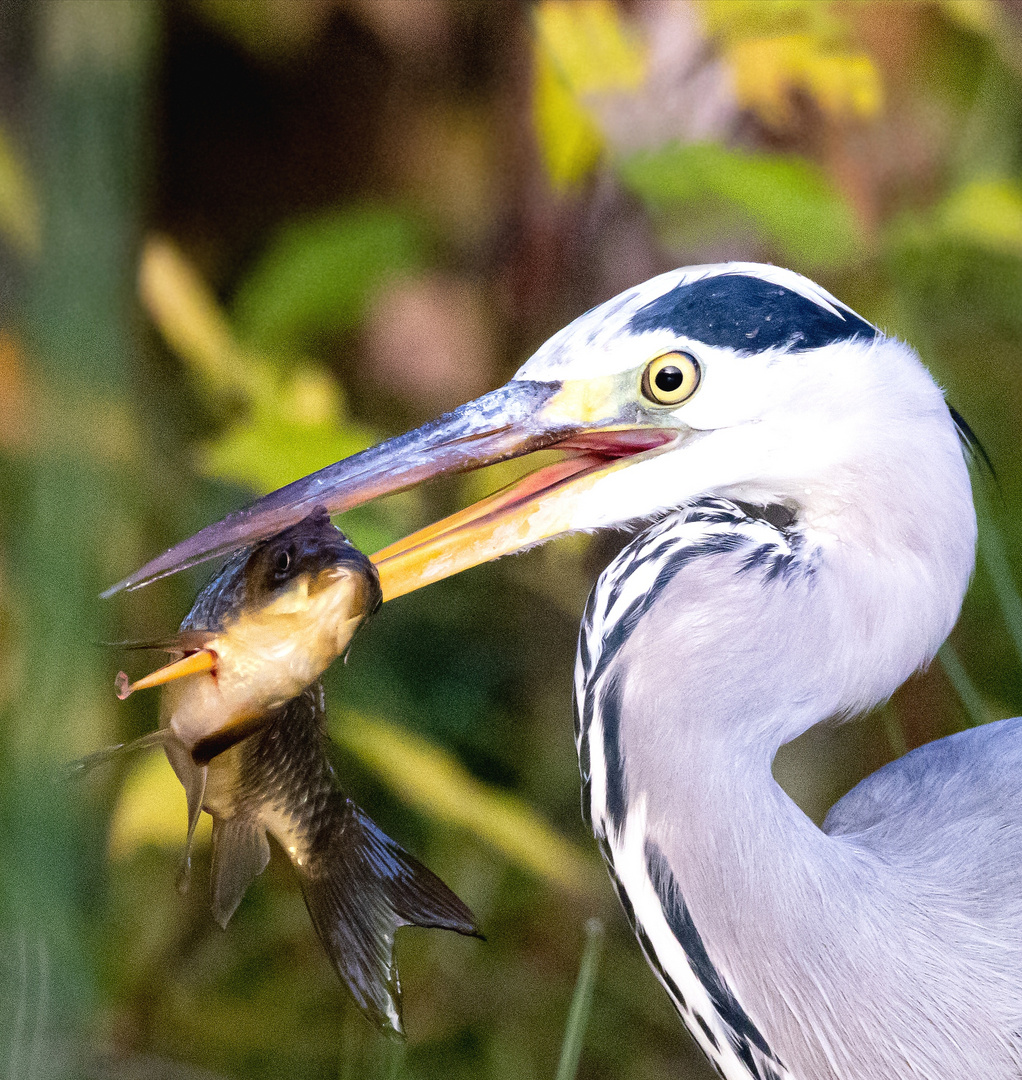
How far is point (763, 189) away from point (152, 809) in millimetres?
678

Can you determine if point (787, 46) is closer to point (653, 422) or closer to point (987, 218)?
point (987, 218)

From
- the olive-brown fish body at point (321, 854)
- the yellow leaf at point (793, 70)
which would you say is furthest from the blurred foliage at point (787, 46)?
the olive-brown fish body at point (321, 854)

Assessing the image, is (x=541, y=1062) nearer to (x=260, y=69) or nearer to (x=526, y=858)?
(x=526, y=858)

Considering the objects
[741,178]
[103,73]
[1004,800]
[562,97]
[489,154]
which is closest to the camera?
[1004,800]

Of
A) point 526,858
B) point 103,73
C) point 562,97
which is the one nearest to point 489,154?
point 562,97

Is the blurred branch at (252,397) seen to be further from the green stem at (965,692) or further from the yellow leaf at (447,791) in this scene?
the green stem at (965,692)

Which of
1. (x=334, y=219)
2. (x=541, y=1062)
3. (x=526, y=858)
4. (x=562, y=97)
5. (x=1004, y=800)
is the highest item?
(x=562, y=97)

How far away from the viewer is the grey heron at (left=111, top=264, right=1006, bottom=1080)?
528 mm

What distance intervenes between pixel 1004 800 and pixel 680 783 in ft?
0.77

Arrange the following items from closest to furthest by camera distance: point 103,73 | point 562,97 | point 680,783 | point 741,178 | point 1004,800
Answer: point 680,783 < point 1004,800 < point 103,73 < point 741,178 < point 562,97

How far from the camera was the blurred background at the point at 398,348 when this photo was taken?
82cm

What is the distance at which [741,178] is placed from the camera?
0.90 m

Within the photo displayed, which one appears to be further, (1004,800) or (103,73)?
(103,73)

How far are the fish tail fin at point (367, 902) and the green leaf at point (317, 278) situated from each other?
0.51 metres
